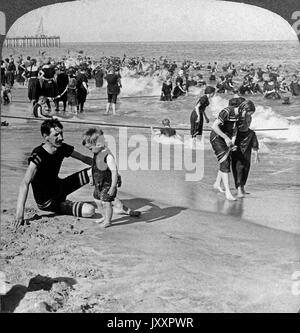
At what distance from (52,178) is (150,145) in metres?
0.61

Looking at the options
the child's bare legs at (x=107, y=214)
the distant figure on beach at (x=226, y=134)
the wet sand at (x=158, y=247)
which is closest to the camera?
the wet sand at (x=158, y=247)

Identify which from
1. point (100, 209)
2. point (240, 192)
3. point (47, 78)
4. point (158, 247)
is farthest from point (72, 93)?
point (240, 192)

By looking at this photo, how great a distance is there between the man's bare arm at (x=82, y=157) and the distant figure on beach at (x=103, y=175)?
0.03m

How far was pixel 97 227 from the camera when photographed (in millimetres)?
3482

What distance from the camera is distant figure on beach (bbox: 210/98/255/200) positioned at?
11.7 feet

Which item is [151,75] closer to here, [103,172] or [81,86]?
[81,86]

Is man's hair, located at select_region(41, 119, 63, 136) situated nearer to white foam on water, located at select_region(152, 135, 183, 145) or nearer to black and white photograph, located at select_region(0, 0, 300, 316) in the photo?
black and white photograph, located at select_region(0, 0, 300, 316)

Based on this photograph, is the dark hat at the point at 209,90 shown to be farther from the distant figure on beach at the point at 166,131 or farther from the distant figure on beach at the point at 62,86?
the distant figure on beach at the point at 62,86

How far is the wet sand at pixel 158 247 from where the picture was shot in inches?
127

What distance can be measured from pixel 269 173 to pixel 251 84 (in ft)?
1.78

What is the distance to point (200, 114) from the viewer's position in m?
3.61

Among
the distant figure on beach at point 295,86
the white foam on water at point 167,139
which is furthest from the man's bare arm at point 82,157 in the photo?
the distant figure on beach at point 295,86
